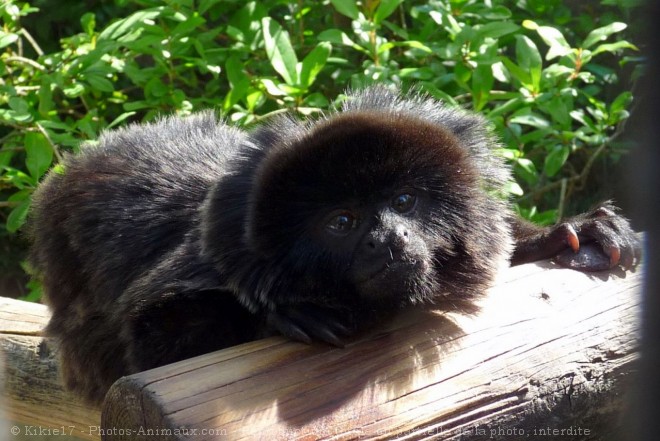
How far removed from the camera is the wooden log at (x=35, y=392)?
13.3 ft

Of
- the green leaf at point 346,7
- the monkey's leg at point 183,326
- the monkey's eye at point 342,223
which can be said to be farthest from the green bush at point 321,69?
the monkey's leg at point 183,326

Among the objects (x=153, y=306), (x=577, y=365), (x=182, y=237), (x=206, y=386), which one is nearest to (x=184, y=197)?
(x=182, y=237)

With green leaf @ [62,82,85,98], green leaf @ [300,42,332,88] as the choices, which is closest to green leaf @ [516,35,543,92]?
green leaf @ [300,42,332,88]

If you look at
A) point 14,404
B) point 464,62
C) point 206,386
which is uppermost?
point 206,386

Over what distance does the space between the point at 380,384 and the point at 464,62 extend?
2.76 m

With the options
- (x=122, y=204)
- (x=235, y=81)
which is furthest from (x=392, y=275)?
(x=235, y=81)

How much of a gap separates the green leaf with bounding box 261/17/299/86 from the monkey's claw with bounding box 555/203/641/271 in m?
1.80

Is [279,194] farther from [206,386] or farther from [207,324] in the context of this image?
[206,386]

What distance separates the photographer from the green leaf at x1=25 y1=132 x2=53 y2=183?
15.4 ft

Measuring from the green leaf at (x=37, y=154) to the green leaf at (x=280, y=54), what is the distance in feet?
4.49

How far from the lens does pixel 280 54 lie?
463 centimetres

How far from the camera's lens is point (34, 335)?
13.7ft

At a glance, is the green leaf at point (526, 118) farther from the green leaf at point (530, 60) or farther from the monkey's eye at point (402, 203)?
the monkey's eye at point (402, 203)

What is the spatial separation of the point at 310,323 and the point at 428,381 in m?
0.47
